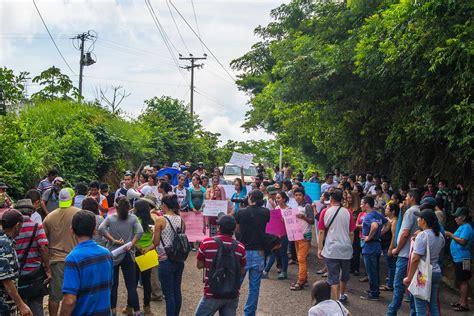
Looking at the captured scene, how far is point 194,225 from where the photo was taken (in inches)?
500

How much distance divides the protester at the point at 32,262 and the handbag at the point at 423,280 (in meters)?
4.53

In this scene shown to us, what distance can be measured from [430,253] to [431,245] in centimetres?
10

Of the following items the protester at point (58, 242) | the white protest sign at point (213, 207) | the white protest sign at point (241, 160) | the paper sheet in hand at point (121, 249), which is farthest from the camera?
the white protest sign at point (241, 160)

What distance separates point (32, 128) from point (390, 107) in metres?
10.8

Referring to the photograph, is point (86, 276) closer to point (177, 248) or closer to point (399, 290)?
point (177, 248)

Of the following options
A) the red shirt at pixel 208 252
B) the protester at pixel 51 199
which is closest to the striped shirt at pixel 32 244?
the red shirt at pixel 208 252

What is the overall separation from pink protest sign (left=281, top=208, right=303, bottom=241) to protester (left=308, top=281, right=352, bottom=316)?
576 centimetres

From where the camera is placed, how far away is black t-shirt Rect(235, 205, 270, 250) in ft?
26.5

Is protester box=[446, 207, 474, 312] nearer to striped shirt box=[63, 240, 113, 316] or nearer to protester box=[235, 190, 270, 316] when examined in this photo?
protester box=[235, 190, 270, 316]

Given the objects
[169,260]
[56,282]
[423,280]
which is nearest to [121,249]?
[169,260]

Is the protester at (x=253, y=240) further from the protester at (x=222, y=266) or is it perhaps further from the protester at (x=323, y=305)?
the protester at (x=323, y=305)

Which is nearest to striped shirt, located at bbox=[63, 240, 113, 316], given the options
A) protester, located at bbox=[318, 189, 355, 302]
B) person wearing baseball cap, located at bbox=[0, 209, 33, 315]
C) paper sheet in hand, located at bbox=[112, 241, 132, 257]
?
person wearing baseball cap, located at bbox=[0, 209, 33, 315]

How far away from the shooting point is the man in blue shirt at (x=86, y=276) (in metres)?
4.57

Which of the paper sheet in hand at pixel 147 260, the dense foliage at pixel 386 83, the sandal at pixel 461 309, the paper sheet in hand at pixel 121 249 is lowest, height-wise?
the sandal at pixel 461 309
